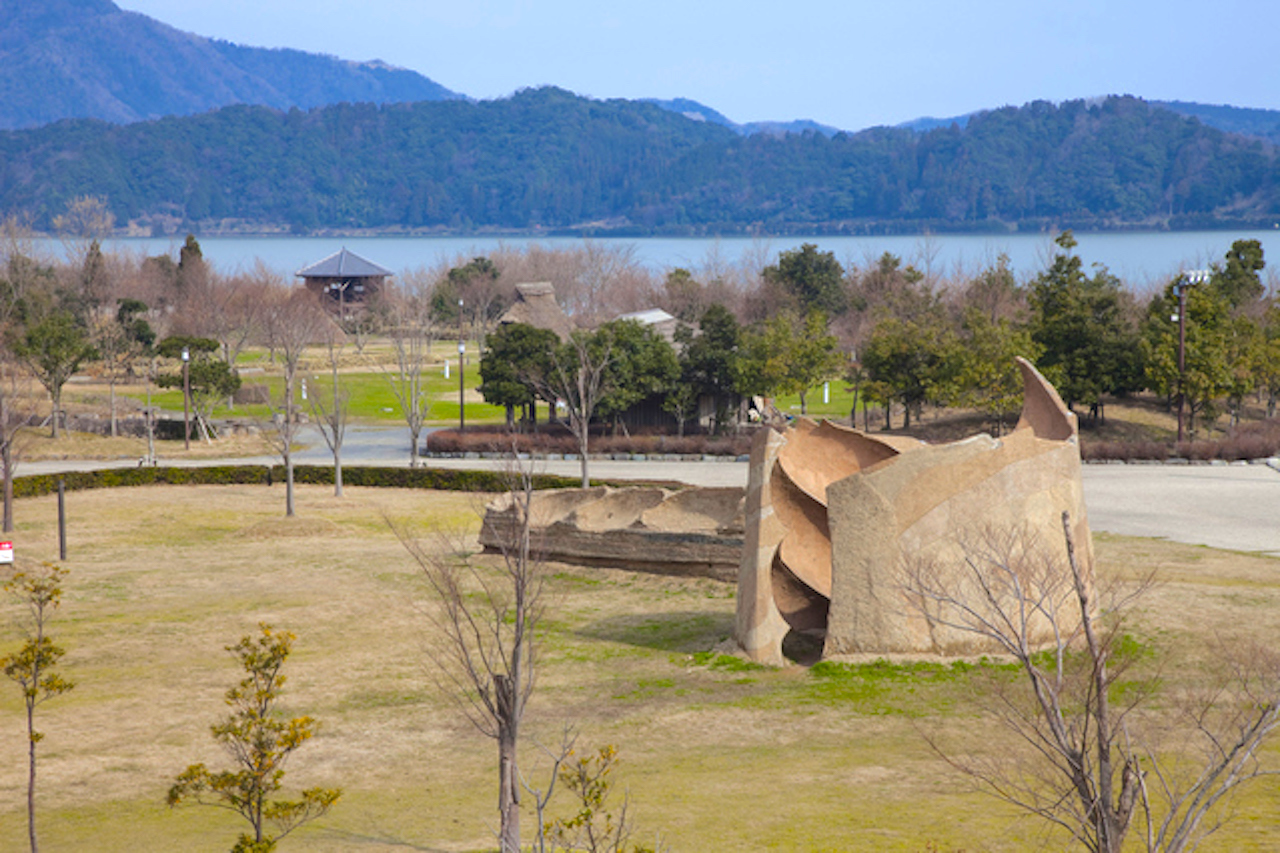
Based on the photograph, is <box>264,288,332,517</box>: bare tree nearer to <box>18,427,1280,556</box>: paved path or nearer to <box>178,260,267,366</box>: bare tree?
<box>178,260,267,366</box>: bare tree

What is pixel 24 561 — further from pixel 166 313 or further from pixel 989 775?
pixel 166 313

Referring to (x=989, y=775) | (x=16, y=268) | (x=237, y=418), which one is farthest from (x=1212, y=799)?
(x=16, y=268)

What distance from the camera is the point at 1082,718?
15.1 metres

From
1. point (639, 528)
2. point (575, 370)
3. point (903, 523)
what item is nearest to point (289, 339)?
point (575, 370)

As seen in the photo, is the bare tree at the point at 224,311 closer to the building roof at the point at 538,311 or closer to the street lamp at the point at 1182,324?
the building roof at the point at 538,311

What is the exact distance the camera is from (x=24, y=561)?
27188 mm

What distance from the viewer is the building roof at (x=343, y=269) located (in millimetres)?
88625

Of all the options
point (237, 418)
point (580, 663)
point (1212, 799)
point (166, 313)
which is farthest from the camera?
point (166, 313)

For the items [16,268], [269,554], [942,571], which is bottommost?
[269,554]

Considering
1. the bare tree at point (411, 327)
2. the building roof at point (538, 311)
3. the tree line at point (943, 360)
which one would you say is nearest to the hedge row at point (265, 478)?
the tree line at point (943, 360)

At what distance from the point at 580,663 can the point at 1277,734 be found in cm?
978

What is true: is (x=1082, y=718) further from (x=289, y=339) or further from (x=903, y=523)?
(x=289, y=339)

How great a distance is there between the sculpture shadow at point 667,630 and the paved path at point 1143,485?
39.7 ft

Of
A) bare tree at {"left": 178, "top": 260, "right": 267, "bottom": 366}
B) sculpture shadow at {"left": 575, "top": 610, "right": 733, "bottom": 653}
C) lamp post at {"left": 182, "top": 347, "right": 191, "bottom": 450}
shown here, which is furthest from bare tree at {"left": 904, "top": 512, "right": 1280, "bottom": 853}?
bare tree at {"left": 178, "top": 260, "right": 267, "bottom": 366}
